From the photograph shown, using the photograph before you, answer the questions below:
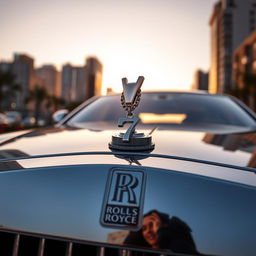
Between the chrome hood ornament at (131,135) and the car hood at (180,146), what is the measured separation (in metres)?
0.04

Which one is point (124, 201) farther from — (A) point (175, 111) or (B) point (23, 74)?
(B) point (23, 74)

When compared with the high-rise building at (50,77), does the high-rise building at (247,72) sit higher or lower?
lower

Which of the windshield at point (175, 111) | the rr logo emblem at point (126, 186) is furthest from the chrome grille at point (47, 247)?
the windshield at point (175, 111)

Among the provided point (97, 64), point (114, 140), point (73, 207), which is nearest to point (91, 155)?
point (114, 140)

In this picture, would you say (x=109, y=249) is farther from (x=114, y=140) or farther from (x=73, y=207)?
(x=114, y=140)

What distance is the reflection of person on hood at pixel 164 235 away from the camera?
29.8 inches

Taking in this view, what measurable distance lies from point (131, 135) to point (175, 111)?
1.41m

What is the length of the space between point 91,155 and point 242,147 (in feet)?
2.30

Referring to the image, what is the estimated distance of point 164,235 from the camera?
30.2 inches


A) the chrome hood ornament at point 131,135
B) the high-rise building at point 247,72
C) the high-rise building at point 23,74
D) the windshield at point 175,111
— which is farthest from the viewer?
the high-rise building at point 23,74

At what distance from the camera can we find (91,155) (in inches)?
40.1

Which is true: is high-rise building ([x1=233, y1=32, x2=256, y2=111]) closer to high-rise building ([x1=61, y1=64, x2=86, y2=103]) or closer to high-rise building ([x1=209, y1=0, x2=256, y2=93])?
high-rise building ([x1=209, y1=0, x2=256, y2=93])

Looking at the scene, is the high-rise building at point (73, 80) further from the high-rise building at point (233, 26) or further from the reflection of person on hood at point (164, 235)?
the reflection of person on hood at point (164, 235)

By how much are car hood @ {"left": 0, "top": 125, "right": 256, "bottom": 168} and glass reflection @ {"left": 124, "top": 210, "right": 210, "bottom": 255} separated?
322mm
